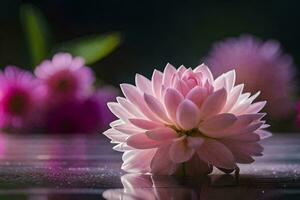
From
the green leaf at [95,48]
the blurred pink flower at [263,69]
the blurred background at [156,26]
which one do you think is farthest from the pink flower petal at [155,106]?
the blurred background at [156,26]

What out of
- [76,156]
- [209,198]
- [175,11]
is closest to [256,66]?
[76,156]

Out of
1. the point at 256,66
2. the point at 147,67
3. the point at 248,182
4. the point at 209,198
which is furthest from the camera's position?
the point at 147,67

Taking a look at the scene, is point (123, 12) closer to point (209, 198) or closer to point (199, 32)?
point (199, 32)

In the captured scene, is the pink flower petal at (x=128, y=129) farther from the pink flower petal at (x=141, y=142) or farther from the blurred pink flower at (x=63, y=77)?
the blurred pink flower at (x=63, y=77)

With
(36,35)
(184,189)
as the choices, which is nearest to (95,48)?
(36,35)

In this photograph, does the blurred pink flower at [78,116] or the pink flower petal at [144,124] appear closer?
the pink flower petal at [144,124]

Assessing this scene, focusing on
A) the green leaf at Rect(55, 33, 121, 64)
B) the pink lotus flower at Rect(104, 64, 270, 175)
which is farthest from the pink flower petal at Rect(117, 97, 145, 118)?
the green leaf at Rect(55, 33, 121, 64)
